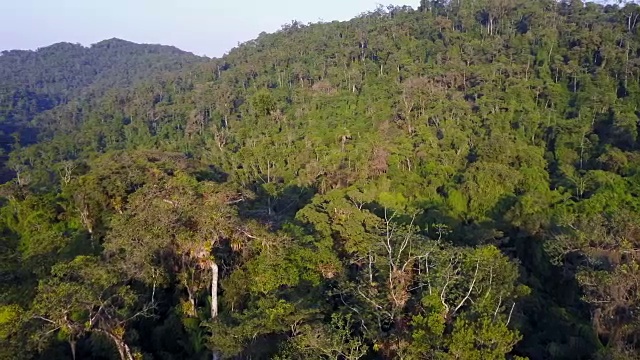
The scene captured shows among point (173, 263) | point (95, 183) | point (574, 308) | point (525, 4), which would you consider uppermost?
point (525, 4)

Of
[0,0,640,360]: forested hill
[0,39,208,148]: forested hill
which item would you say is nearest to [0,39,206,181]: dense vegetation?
[0,39,208,148]: forested hill

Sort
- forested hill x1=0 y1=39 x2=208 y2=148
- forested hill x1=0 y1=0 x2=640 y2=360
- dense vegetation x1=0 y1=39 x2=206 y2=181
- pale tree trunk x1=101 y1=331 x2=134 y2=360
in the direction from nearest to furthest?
pale tree trunk x1=101 y1=331 x2=134 y2=360 → forested hill x1=0 y1=0 x2=640 y2=360 → dense vegetation x1=0 y1=39 x2=206 y2=181 → forested hill x1=0 y1=39 x2=208 y2=148

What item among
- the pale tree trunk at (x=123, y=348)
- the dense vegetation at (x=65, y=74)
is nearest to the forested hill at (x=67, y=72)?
the dense vegetation at (x=65, y=74)

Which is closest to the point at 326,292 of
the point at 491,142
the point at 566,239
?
the point at 566,239

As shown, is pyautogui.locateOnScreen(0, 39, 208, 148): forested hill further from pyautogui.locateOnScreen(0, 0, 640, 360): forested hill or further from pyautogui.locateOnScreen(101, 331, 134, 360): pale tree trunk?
Result: pyautogui.locateOnScreen(101, 331, 134, 360): pale tree trunk

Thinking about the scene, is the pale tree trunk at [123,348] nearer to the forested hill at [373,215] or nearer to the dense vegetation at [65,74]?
the forested hill at [373,215]

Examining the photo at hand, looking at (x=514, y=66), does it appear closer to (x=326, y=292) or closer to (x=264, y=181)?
(x=264, y=181)
